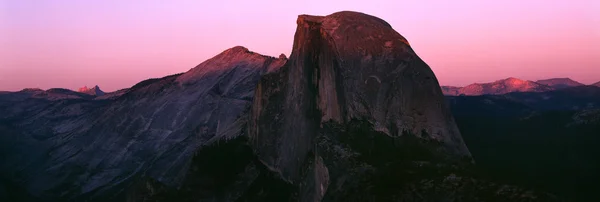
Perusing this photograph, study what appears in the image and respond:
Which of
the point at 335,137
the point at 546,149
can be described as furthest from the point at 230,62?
the point at 335,137

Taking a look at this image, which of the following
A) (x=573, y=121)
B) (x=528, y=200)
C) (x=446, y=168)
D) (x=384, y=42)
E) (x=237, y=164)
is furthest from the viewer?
(x=573, y=121)

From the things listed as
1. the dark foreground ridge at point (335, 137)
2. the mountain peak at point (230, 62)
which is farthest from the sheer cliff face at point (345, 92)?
the mountain peak at point (230, 62)

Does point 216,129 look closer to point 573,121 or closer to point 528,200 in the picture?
point 573,121

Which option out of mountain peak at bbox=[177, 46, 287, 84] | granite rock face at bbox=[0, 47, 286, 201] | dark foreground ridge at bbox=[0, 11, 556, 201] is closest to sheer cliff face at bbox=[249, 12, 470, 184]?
dark foreground ridge at bbox=[0, 11, 556, 201]

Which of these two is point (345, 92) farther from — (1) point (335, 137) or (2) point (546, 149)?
(2) point (546, 149)

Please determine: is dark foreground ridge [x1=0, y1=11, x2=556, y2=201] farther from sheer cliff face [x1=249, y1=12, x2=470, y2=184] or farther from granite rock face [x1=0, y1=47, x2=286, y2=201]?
granite rock face [x1=0, y1=47, x2=286, y2=201]

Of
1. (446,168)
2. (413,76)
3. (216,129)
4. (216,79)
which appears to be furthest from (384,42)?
(216,79)
